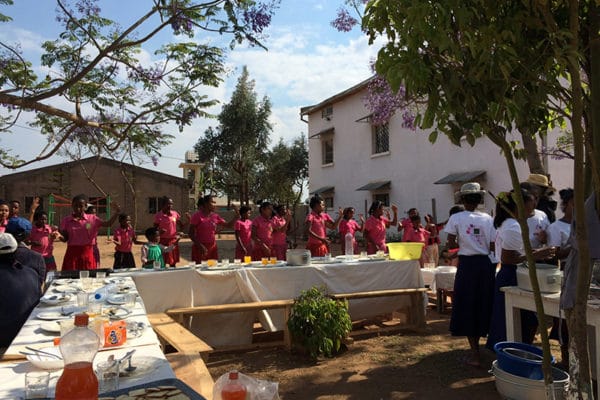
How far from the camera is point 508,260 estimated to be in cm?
431

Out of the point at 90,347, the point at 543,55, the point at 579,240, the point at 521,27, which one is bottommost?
the point at 90,347

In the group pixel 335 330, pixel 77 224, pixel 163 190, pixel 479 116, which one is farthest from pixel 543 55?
pixel 163 190

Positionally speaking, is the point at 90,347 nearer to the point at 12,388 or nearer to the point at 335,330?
the point at 12,388

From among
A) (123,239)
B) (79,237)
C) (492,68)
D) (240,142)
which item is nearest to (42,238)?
(79,237)

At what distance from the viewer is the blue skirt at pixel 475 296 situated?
15.8ft

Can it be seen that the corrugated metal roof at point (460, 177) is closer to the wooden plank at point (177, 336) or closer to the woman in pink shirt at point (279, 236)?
the woman in pink shirt at point (279, 236)

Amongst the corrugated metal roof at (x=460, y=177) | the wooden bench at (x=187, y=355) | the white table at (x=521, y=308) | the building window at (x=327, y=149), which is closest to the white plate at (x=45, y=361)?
the wooden bench at (x=187, y=355)

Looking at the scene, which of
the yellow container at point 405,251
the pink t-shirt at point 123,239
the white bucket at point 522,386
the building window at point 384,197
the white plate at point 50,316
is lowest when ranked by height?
the white bucket at point 522,386

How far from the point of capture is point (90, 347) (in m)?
2.19

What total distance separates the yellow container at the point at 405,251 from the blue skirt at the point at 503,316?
1.95 meters

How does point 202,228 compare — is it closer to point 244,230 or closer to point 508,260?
point 244,230

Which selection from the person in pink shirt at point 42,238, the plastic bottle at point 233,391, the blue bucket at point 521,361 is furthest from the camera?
the person in pink shirt at point 42,238

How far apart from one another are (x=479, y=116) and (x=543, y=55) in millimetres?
446

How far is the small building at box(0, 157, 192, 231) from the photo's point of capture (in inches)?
1073
